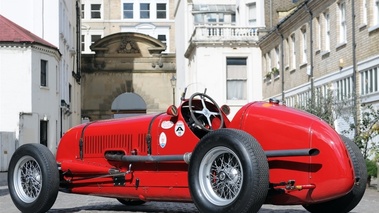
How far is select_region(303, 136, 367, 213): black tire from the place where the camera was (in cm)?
858

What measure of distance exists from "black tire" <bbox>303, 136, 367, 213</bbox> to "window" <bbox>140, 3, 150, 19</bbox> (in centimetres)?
6526

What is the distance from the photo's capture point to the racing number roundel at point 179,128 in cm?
963

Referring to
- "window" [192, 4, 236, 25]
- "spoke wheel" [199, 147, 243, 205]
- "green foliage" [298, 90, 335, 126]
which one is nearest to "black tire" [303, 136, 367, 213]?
"spoke wheel" [199, 147, 243, 205]

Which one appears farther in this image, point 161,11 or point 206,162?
point 161,11

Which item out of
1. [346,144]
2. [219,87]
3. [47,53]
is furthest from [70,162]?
[219,87]

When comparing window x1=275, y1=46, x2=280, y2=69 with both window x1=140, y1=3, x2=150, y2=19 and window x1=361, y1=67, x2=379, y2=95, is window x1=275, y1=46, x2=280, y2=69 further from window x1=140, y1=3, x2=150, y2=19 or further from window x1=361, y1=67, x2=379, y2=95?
window x1=140, y1=3, x2=150, y2=19

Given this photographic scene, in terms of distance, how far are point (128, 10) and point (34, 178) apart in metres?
63.9

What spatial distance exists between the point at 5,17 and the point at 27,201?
2574 centimetres

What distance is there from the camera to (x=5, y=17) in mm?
35375

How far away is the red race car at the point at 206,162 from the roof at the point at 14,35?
69.0 ft

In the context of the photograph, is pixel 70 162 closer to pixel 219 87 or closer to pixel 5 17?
pixel 5 17

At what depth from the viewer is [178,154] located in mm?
9586

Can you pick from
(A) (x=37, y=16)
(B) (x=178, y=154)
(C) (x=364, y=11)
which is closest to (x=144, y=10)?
(A) (x=37, y=16)

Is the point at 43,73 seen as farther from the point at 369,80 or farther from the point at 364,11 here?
the point at 369,80
